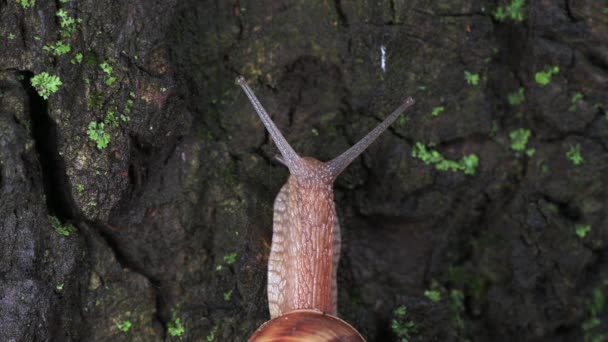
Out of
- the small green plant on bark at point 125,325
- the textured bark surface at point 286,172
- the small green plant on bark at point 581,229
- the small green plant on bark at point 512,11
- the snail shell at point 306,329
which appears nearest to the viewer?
the snail shell at point 306,329

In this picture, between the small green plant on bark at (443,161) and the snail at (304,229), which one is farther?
the small green plant on bark at (443,161)

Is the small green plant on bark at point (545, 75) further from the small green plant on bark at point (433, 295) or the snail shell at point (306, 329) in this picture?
the snail shell at point (306, 329)

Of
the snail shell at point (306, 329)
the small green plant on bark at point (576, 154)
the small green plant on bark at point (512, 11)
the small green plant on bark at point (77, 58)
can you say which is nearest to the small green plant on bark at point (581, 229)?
the small green plant on bark at point (576, 154)

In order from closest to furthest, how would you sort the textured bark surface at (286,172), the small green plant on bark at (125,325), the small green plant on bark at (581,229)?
the textured bark surface at (286,172), the small green plant on bark at (125,325), the small green plant on bark at (581,229)

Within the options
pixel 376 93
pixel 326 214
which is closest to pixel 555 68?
pixel 376 93

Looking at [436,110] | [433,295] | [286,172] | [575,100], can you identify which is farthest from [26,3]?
[575,100]

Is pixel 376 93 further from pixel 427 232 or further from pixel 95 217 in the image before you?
pixel 95 217
